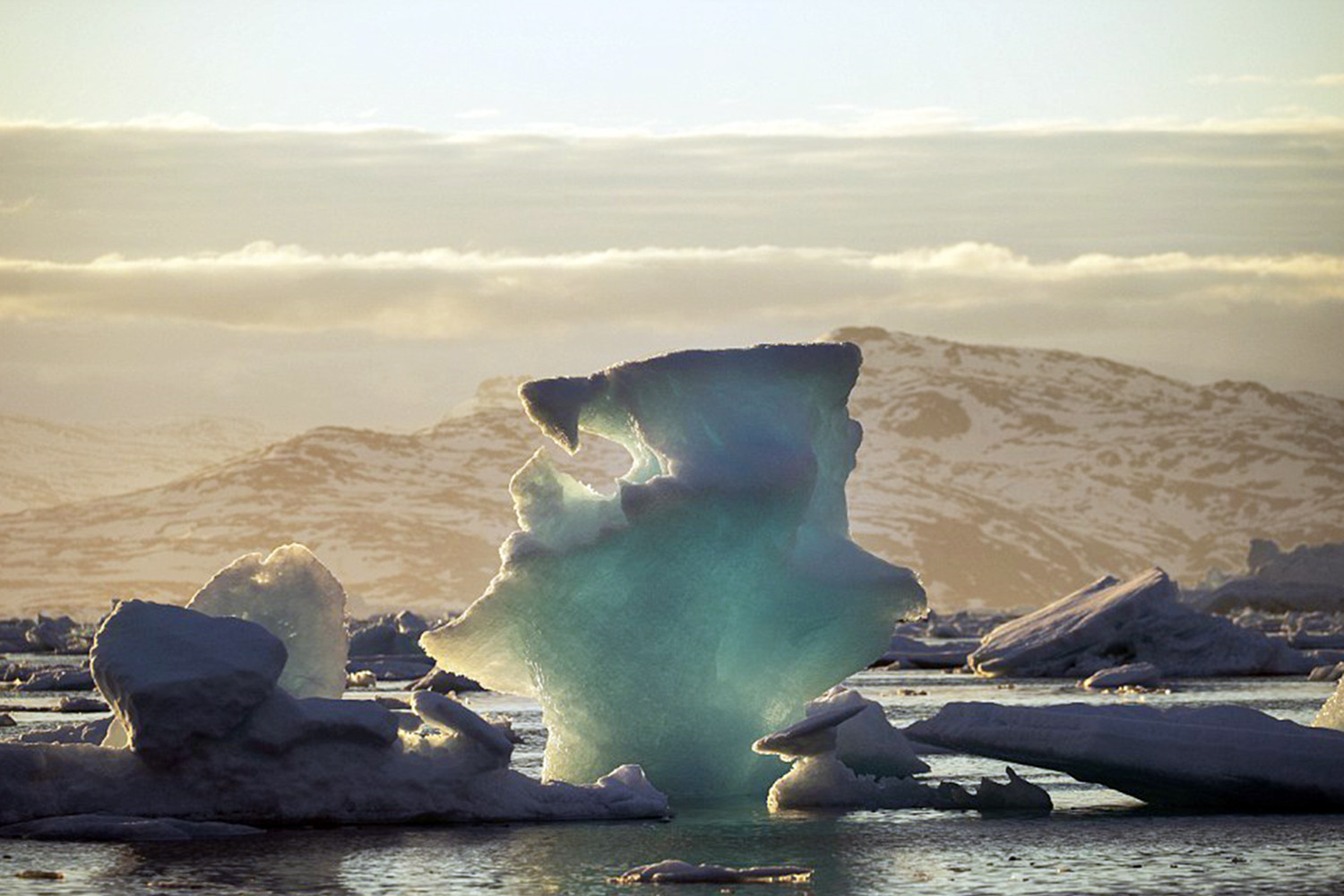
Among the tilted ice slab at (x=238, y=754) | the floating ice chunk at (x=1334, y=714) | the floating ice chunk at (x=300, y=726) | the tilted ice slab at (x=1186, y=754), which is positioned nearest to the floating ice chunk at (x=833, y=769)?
the tilted ice slab at (x=1186, y=754)

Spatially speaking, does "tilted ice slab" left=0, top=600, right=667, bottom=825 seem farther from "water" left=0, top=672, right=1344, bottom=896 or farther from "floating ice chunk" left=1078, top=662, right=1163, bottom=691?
"floating ice chunk" left=1078, top=662, right=1163, bottom=691

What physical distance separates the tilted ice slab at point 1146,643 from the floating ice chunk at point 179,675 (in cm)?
2454

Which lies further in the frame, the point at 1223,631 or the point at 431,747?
the point at 1223,631

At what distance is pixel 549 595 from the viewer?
1922 centimetres

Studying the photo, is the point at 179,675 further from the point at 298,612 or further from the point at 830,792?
the point at 830,792

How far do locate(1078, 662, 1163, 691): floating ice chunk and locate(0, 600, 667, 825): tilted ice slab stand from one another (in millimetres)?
20004

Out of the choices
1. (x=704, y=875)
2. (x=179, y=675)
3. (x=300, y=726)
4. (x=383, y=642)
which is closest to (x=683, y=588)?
(x=300, y=726)

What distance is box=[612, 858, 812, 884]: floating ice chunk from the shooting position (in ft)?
45.8

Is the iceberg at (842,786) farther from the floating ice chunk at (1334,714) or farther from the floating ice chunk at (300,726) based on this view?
the floating ice chunk at (1334,714)

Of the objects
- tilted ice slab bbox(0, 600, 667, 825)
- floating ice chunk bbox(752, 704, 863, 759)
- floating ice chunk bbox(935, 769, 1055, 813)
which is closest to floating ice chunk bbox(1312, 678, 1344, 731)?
floating ice chunk bbox(935, 769, 1055, 813)

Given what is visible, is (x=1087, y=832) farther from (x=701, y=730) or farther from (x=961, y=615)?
(x=961, y=615)

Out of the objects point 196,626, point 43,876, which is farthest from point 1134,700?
point 43,876

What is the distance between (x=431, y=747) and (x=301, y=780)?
99 cm

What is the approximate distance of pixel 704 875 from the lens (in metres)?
14.0
